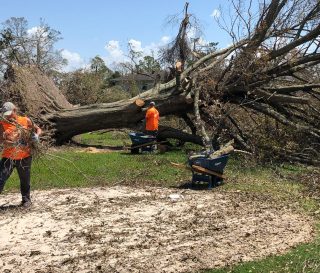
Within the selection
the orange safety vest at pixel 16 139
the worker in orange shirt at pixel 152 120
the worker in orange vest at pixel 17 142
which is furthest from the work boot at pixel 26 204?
the worker in orange shirt at pixel 152 120

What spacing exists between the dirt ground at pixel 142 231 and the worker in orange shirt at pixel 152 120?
5.76m

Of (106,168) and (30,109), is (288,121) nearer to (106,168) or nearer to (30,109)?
(106,168)

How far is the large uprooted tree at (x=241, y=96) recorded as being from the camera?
13773 millimetres

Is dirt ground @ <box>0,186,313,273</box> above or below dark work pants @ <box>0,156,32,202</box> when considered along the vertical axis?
below

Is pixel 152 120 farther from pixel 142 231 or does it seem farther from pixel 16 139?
pixel 142 231

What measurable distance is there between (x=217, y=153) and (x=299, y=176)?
83.6 inches

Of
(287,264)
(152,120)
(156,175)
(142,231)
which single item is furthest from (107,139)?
(287,264)

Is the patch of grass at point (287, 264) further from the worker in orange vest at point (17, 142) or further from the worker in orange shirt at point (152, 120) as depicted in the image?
the worker in orange shirt at point (152, 120)

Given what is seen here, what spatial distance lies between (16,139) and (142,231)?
267 cm

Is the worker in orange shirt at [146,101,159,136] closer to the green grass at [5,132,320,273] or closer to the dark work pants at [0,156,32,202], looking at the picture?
the green grass at [5,132,320,273]

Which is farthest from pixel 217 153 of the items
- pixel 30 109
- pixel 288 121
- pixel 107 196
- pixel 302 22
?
pixel 30 109

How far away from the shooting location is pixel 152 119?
1503cm

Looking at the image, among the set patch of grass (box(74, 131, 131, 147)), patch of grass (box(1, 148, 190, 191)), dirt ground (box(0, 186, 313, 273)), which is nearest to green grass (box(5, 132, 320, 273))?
patch of grass (box(1, 148, 190, 191))

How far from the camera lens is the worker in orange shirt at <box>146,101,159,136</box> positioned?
1502 cm
